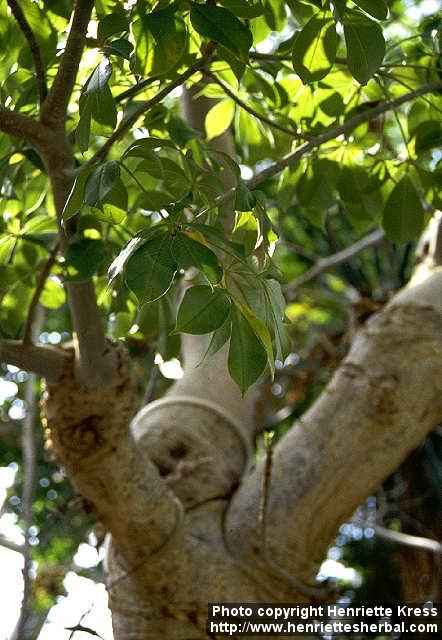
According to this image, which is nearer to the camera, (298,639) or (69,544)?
(298,639)

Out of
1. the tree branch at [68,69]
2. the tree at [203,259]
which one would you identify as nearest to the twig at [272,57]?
the tree at [203,259]

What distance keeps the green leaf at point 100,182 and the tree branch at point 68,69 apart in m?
0.15

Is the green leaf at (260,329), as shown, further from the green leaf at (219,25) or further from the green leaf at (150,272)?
the green leaf at (219,25)

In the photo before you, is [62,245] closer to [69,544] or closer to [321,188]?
[321,188]

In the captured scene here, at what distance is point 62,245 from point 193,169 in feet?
0.90

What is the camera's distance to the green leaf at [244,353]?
749mm

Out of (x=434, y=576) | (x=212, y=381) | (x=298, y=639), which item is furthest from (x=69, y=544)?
(x=298, y=639)

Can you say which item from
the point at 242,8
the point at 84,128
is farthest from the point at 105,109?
the point at 242,8

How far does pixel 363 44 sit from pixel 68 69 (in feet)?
0.98

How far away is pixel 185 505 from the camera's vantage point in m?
1.40

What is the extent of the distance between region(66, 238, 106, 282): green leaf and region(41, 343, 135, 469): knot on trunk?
209mm

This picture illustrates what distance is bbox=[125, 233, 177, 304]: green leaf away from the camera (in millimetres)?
698

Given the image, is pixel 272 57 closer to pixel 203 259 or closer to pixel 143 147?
pixel 143 147

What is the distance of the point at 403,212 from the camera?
113cm
